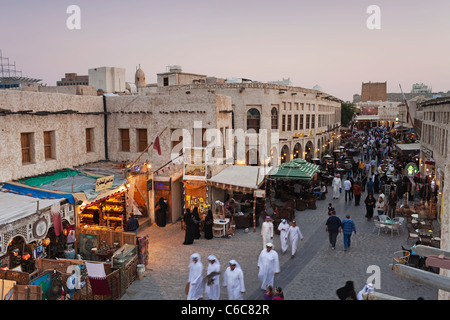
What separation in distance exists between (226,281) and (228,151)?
36.1 feet

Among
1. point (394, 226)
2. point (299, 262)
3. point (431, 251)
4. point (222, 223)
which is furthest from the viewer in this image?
point (222, 223)

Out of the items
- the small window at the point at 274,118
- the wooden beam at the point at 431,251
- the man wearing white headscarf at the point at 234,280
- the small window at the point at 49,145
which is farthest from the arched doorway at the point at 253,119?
the wooden beam at the point at 431,251

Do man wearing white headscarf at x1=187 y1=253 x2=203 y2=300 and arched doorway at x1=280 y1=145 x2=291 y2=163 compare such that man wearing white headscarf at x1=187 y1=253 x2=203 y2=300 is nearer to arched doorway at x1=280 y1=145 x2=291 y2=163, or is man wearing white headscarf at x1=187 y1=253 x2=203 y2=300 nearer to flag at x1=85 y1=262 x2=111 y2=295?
flag at x1=85 y1=262 x2=111 y2=295

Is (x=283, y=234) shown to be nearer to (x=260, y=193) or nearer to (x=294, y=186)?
(x=260, y=193)

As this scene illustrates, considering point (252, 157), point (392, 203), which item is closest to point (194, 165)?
point (392, 203)

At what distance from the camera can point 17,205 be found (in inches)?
396

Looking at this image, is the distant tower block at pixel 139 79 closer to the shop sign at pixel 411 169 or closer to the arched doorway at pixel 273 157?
the arched doorway at pixel 273 157

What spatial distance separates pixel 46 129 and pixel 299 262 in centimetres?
1066

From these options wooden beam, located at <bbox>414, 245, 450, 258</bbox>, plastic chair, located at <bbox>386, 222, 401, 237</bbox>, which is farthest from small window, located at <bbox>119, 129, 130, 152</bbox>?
wooden beam, located at <bbox>414, 245, 450, 258</bbox>

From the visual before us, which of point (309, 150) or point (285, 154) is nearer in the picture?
point (285, 154)

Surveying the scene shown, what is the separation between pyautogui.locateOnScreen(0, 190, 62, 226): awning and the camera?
9211 millimetres

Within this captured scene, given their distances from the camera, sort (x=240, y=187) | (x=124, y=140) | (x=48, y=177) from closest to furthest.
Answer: (x=48, y=177)
(x=240, y=187)
(x=124, y=140)

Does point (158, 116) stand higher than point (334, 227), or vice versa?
point (158, 116)

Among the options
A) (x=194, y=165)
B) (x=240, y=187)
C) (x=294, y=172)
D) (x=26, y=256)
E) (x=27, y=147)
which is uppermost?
(x=27, y=147)
